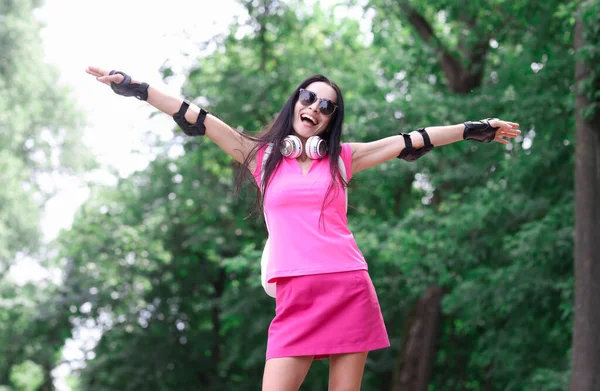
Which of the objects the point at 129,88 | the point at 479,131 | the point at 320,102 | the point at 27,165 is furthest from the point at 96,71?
the point at 27,165

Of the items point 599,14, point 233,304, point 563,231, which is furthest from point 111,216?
point 599,14

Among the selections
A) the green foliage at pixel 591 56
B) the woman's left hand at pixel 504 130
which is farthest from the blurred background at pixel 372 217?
the woman's left hand at pixel 504 130

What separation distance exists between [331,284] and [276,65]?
11.4 m

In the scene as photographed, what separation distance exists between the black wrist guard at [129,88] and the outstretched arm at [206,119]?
0.01 meters

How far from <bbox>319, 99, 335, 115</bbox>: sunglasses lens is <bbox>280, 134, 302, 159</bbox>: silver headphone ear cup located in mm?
160

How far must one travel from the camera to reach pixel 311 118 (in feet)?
10.4

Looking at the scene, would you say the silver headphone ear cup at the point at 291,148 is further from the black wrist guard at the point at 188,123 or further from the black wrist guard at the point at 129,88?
the black wrist guard at the point at 129,88

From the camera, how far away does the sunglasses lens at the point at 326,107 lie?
3.15m

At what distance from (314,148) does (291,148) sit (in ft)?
0.28

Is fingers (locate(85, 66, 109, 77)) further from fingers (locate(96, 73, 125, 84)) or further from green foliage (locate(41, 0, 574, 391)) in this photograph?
green foliage (locate(41, 0, 574, 391))

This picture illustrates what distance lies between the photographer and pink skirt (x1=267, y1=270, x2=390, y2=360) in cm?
287

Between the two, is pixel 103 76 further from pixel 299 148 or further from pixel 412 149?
pixel 412 149

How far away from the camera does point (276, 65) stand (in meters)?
14.1

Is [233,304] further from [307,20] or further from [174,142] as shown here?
[307,20]
